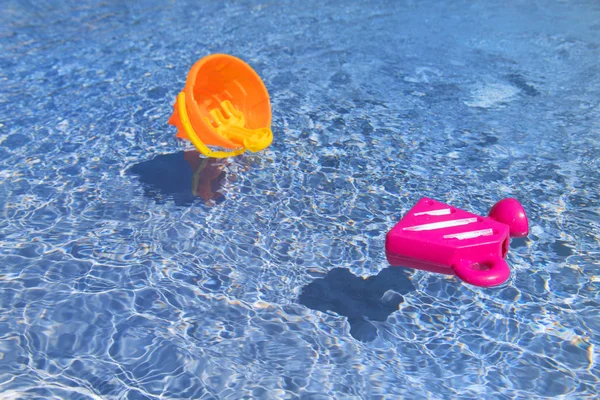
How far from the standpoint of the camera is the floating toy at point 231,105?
9.84 feet

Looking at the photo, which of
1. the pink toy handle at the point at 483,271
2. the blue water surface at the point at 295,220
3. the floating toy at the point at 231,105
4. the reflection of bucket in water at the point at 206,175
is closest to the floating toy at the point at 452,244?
the pink toy handle at the point at 483,271

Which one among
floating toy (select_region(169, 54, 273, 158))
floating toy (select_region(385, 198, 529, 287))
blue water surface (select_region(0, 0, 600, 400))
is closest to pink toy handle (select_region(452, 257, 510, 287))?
floating toy (select_region(385, 198, 529, 287))

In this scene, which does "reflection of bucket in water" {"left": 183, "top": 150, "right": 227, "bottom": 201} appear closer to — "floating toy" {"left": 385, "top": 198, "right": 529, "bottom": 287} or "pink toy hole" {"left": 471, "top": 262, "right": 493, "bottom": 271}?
"floating toy" {"left": 385, "top": 198, "right": 529, "bottom": 287}

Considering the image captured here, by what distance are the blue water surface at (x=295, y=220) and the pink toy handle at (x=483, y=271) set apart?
197 millimetres

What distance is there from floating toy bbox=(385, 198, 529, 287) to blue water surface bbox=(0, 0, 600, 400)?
185 millimetres

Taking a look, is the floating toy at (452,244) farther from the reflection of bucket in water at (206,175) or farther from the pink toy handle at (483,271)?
the reflection of bucket in water at (206,175)

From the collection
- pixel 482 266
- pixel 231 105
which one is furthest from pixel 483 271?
pixel 231 105

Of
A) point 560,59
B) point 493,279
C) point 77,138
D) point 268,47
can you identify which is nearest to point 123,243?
point 77,138

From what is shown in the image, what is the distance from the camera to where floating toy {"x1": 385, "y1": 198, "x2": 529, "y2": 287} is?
2209mm

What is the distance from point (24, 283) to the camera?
2367 millimetres

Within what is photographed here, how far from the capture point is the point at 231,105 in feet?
11.1

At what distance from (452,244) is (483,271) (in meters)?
0.14

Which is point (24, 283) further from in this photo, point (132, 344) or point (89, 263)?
point (132, 344)

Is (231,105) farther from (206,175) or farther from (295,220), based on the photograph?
(295,220)
